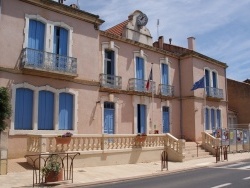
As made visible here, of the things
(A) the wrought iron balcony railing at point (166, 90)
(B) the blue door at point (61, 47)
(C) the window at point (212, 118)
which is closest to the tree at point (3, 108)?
(B) the blue door at point (61, 47)

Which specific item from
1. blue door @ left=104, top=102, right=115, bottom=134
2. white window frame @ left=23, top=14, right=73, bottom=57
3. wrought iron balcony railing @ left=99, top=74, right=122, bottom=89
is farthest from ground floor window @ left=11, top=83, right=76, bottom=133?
blue door @ left=104, top=102, right=115, bottom=134

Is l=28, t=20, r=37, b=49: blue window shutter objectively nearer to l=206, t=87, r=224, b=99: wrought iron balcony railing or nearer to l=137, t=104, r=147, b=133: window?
l=137, t=104, r=147, b=133: window

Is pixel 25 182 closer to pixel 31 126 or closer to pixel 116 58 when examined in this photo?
pixel 31 126

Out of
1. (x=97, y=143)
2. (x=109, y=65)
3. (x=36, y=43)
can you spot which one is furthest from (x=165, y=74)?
(x=36, y=43)

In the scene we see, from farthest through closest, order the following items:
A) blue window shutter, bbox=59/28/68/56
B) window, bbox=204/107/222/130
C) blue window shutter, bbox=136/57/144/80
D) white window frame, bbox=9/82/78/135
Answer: window, bbox=204/107/222/130 → blue window shutter, bbox=136/57/144/80 → blue window shutter, bbox=59/28/68/56 → white window frame, bbox=9/82/78/135

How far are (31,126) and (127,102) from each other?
7.55 meters

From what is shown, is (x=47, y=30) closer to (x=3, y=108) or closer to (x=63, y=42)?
(x=63, y=42)

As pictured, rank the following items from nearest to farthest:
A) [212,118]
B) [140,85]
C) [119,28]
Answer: [140,85], [119,28], [212,118]

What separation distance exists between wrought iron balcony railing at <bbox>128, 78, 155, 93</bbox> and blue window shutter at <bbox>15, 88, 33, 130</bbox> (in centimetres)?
780

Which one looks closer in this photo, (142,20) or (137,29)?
(137,29)

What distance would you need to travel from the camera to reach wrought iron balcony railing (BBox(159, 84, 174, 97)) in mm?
23391

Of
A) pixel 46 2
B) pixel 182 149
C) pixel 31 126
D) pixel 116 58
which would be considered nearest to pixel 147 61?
pixel 116 58

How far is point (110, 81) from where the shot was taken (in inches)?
773

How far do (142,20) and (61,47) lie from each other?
30.9ft
